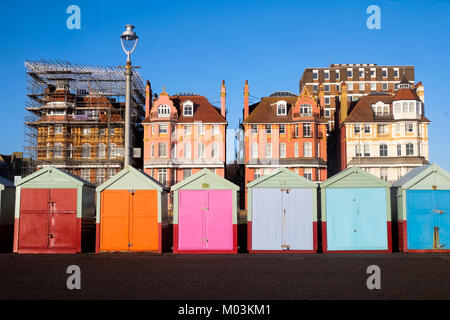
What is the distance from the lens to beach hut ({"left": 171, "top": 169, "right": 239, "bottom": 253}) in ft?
68.8

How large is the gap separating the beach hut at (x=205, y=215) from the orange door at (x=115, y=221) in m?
2.05

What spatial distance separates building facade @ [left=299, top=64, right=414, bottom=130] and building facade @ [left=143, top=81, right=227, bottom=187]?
1539 inches

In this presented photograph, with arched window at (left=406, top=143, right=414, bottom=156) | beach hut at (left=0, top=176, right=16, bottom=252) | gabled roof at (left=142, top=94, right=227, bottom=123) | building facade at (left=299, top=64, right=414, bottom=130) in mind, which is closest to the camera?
beach hut at (left=0, top=176, right=16, bottom=252)

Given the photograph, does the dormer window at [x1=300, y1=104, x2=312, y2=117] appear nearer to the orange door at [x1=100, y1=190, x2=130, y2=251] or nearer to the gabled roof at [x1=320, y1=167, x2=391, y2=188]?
the gabled roof at [x1=320, y1=167, x2=391, y2=188]

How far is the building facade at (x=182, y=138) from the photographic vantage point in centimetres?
5784

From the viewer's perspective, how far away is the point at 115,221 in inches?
833

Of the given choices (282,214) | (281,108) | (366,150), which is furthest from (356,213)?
(366,150)

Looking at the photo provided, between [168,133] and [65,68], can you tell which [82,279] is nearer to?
[168,133]

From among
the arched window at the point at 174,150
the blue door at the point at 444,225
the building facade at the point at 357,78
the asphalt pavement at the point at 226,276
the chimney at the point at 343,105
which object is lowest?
the asphalt pavement at the point at 226,276

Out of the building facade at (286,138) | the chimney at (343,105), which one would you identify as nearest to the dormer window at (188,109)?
the building facade at (286,138)

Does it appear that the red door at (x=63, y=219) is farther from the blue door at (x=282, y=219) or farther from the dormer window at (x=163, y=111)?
the dormer window at (x=163, y=111)

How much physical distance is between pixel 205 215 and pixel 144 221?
254 cm

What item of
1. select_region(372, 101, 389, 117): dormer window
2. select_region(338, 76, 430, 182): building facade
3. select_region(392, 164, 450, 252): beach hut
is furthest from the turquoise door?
select_region(372, 101, 389, 117): dormer window

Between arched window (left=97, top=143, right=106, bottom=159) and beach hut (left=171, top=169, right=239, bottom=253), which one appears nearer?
beach hut (left=171, top=169, right=239, bottom=253)
